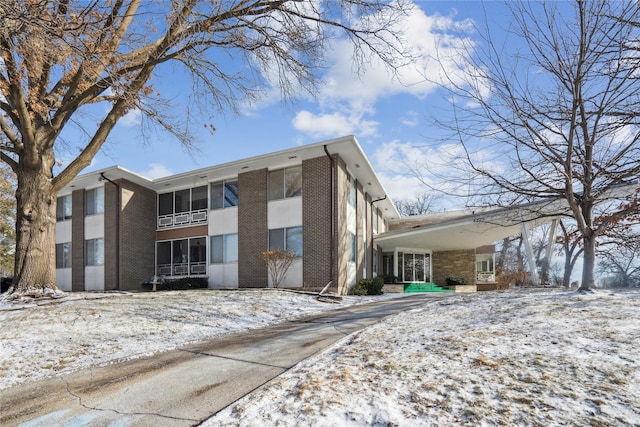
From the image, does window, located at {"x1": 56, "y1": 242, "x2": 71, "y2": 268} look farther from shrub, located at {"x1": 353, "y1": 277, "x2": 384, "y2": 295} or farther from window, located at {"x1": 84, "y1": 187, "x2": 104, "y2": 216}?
shrub, located at {"x1": 353, "y1": 277, "x2": 384, "y2": 295}

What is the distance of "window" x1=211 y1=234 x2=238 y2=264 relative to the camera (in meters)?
17.0

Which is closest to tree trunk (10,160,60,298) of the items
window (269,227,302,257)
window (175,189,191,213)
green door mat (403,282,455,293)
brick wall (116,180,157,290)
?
window (269,227,302,257)

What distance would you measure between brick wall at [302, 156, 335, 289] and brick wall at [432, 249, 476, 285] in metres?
14.0

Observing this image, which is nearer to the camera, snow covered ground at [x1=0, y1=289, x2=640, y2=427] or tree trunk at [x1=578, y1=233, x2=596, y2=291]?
snow covered ground at [x1=0, y1=289, x2=640, y2=427]

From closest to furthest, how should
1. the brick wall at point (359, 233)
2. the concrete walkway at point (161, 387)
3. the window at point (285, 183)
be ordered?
1. the concrete walkway at point (161, 387)
2. the window at point (285, 183)
3. the brick wall at point (359, 233)

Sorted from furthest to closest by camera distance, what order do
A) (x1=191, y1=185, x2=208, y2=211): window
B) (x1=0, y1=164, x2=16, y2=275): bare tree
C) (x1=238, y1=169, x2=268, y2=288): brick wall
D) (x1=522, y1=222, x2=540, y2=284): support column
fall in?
(x1=0, y1=164, x2=16, y2=275): bare tree, (x1=191, y1=185, x2=208, y2=211): window, (x1=238, y1=169, x2=268, y2=288): brick wall, (x1=522, y1=222, x2=540, y2=284): support column

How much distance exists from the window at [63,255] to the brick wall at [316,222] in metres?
14.3

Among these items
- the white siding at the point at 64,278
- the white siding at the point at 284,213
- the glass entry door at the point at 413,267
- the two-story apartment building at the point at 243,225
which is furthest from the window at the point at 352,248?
the white siding at the point at 64,278

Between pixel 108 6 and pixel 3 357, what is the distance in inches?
215

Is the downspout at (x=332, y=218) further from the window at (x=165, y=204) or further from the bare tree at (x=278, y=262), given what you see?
the window at (x=165, y=204)

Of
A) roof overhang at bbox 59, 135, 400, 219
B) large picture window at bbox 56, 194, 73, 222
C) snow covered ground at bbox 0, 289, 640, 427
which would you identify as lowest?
snow covered ground at bbox 0, 289, 640, 427

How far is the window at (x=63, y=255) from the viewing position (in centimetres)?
2100

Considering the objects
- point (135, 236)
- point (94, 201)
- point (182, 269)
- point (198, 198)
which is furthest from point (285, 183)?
point (94, 201)

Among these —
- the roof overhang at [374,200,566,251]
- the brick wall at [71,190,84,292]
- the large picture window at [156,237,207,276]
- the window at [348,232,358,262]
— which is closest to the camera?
the window at [348,232,358,262]
